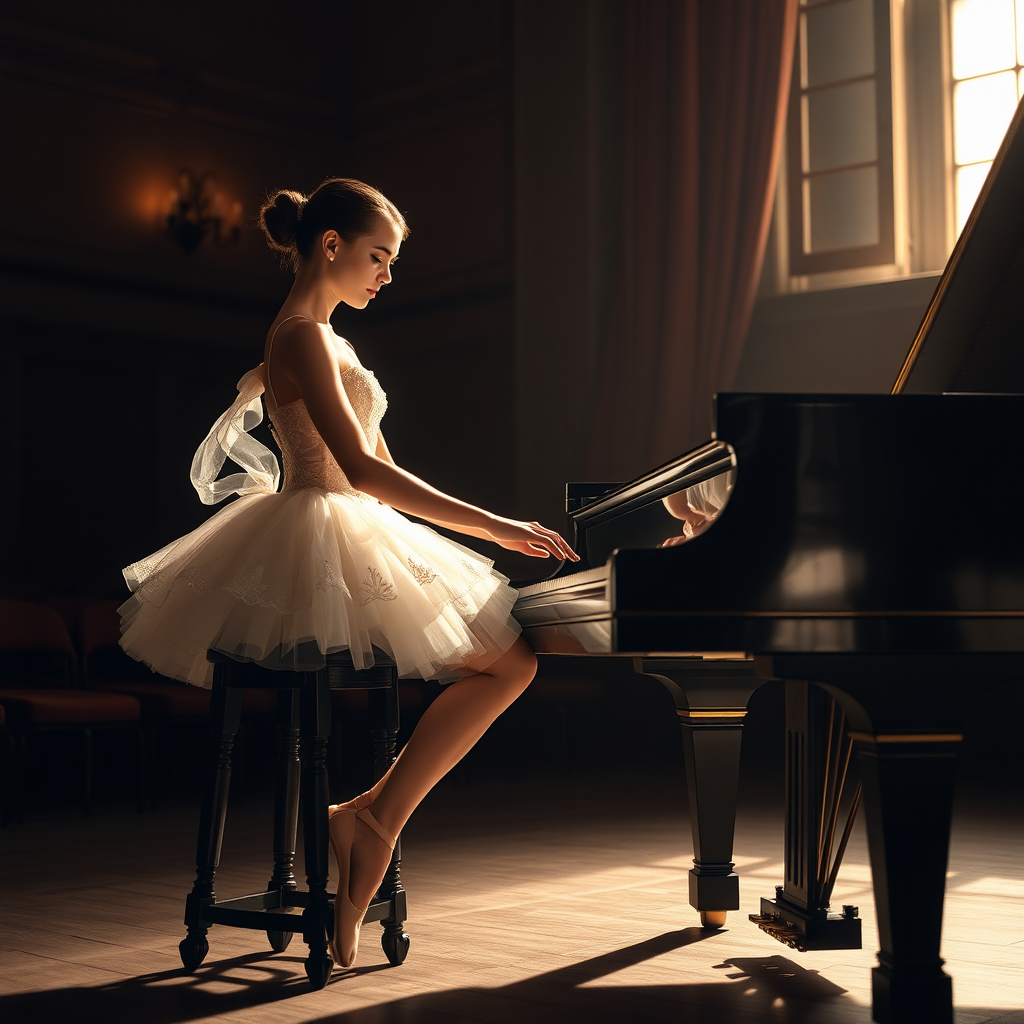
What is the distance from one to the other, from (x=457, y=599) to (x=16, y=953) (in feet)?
3.77

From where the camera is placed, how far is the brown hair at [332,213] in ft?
8.19

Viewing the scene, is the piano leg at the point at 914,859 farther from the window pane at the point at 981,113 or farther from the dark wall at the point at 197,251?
the dark wall at the point at 197,251

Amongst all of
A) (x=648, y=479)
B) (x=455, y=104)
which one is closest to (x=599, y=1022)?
(x=648, y=479)

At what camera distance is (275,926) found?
7.84 ft

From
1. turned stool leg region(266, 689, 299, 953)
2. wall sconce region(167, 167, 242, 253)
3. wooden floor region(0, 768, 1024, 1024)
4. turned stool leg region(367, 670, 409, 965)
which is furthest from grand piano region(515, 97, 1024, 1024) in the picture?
wall sconce region(167, 167, 242, 253)

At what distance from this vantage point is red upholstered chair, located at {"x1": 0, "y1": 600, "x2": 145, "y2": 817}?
4828 mm

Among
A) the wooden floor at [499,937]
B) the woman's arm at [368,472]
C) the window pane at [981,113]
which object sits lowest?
the wooden floor at [499,937]

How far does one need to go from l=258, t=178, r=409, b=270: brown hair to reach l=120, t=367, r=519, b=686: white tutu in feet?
0.86

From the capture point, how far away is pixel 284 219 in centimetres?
258

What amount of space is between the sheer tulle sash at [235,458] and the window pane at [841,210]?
4.43 metres

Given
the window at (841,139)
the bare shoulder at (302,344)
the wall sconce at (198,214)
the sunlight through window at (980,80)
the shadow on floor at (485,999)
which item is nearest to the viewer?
the shadow on floor at (485,999)

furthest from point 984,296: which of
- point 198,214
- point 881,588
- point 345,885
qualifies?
point 198,214

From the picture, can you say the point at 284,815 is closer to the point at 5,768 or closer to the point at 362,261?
the point at 362,261

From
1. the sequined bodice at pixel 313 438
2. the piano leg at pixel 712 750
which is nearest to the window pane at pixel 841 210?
the piano leg at pixel 712 750
